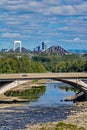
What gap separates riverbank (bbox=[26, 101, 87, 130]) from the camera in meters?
47.3

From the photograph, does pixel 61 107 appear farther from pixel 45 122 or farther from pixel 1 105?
pixel 45 122

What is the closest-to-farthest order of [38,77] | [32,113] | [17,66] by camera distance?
[32,113] → [38,77] → [17,66]

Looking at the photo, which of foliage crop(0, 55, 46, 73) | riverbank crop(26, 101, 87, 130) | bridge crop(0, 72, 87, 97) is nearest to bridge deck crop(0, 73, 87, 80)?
bridge crop(0, 72, 87, 97)

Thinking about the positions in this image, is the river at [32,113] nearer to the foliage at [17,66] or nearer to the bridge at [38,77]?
the bridge at [38,77]

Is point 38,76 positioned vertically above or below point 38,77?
above

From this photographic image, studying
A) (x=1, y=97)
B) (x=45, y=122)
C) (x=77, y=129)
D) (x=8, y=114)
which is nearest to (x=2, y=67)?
(x=1, y=97)

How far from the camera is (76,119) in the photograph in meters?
53.0

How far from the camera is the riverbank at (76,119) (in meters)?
47.3

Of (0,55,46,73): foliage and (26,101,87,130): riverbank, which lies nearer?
(26,101,87,130): riverbank

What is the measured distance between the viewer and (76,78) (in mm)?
73250

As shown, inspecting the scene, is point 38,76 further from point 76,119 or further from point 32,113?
point 76,119

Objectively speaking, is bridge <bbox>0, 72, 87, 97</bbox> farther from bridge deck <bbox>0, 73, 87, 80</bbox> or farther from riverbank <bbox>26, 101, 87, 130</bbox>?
riverbank <bbox>26, 101, 87, 130</bbox>

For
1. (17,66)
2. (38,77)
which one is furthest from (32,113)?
(17,66)

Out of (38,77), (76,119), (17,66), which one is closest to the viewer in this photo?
(76,119)
